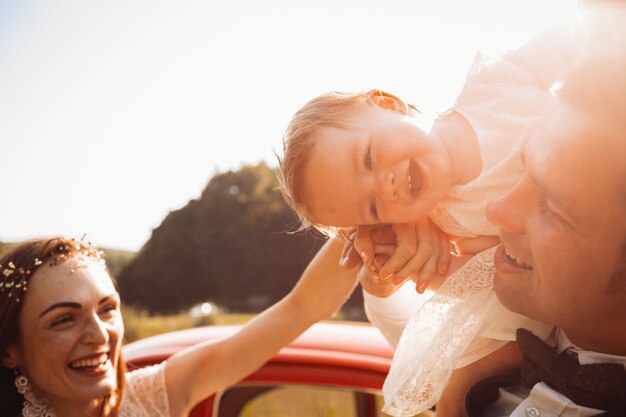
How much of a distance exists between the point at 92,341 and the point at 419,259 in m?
1.42

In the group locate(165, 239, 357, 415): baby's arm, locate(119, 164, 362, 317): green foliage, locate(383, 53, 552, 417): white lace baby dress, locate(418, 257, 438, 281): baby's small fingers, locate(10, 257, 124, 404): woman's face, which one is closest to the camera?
locate(383, 53, 552, 417): white lace baby dress

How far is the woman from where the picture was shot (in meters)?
2.35

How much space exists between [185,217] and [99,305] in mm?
36083

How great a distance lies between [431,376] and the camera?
1.91 metres

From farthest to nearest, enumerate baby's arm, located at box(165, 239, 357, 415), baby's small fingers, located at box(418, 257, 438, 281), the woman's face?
baby's arm, located at box(165, 239, 357, 415), the woman's face, baby's small fingers, located at box(418, 257, 438, 281)

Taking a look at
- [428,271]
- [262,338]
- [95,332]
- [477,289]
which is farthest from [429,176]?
[95,332]

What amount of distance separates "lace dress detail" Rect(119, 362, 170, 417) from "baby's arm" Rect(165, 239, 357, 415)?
0.12ft

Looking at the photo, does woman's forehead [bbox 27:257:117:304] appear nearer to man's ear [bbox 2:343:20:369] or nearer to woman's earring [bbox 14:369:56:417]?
man's ear [bbox 2:343:20:369]

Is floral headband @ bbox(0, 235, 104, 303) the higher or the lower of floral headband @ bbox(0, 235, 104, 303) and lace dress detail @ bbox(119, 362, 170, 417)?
the higher

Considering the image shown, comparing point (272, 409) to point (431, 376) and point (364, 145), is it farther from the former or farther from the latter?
point (364, 145)

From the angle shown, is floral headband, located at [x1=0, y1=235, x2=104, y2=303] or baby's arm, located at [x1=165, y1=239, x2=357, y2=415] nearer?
floral headband, located at [x1=0, y1=235, x2=104, y2=303]

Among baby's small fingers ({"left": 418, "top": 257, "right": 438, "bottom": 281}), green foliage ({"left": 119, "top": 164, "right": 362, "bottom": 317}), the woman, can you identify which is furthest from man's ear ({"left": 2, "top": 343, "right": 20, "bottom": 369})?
green foliage ({"left": 119, "top": 164, "right": 362, "bottom": 317})

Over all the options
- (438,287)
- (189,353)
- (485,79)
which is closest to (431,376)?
(438,287)

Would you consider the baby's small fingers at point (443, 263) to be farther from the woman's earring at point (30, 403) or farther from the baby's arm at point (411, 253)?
the woman's earring at point (30, 403)
